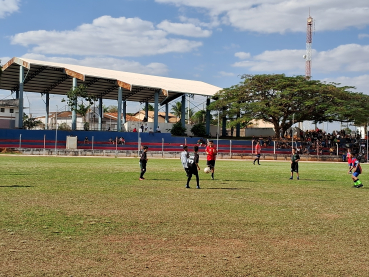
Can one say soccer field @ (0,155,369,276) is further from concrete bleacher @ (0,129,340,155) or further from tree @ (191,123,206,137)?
tree @ (191,123,206,137)

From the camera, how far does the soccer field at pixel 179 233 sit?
20.5ft

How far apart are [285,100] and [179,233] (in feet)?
156

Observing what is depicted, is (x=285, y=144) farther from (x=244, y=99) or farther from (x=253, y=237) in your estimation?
(x=253, y=237)

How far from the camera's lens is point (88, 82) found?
56.8m

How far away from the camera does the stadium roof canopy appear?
50844mm

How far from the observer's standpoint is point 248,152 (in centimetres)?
5038

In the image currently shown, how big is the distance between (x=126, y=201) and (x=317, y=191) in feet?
24.2

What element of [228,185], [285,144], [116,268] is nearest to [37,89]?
[285,144]

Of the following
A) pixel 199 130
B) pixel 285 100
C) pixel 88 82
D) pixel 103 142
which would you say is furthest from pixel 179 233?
pixel 199 130

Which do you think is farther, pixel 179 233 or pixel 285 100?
pixel 285 100

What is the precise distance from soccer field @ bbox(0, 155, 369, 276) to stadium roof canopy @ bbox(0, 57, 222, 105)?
38.9 meters

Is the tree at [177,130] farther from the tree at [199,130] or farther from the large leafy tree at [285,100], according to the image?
the large leafy tree at [285,100]

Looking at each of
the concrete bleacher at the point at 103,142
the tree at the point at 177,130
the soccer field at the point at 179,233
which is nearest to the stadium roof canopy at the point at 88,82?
the tree at the point at 177,130

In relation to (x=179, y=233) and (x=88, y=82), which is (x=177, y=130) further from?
(x=179, y=233)
